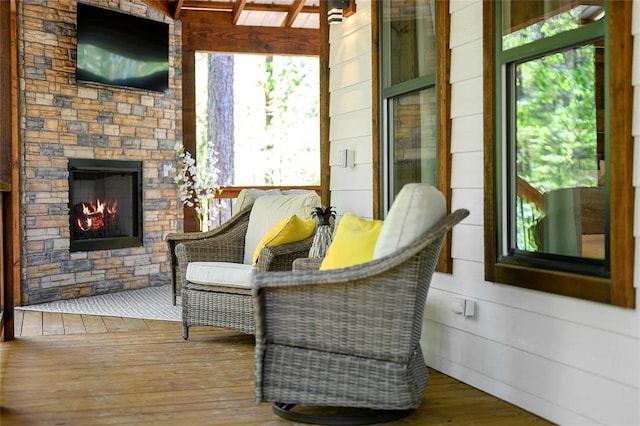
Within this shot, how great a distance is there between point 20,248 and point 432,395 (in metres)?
4.49

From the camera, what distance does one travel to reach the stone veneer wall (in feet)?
22.7

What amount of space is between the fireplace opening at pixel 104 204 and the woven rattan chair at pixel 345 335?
179 inches

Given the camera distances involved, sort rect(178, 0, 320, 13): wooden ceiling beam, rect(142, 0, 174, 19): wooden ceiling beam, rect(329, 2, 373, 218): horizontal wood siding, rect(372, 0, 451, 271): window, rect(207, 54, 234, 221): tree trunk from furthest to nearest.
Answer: rect(207, 54, 234, 221): tree trunk
rect(178, 0, 320, 13): wooden ceiling beam
rect(142, 0, 174, 19): wooden ceiling beam
rect(329, 2, 373, 218): horizontal wood siding
rect(372, 0, 451, 271): window

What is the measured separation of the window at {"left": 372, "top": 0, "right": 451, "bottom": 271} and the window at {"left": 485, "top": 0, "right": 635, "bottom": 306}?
433mm

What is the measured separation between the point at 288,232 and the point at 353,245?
1347 millimetres

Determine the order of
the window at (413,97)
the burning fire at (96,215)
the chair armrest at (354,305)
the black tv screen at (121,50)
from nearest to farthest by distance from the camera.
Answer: the chair armrest at (354,305), the window at (413,97), the black tv screen at (121,50), the burning fire at (96,215)

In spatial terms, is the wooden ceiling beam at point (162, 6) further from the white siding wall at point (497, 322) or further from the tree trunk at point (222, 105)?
the white siding wall at point (497, 322)

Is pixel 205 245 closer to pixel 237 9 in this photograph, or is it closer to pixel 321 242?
pixel 321 242

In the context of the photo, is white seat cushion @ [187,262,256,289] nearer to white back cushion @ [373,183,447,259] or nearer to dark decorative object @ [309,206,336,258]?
dark decorative object @ [309,206,336,258]

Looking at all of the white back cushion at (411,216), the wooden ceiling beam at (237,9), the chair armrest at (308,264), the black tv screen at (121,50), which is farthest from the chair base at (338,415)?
the wooden ceiling beam at (237,9)

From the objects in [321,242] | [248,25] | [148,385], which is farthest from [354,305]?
[248,25]

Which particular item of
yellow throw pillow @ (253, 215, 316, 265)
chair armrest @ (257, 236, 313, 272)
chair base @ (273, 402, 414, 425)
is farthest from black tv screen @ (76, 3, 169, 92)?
chair base @ (273, 402, 414, 425)

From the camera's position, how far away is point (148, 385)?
3893 mm

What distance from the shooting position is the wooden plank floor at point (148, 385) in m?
3.33
